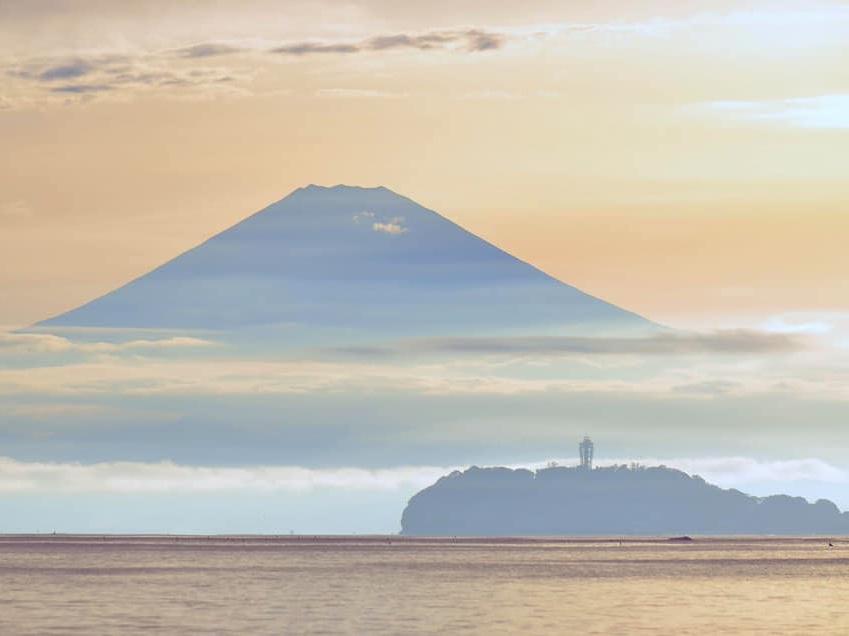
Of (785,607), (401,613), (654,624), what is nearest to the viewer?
(654,624)

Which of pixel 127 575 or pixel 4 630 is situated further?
pixel 127 575

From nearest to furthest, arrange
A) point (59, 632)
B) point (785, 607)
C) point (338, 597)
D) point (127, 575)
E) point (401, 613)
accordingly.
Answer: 1. point (59, 632)
2. point (401, 613)
3. point (785, 607)
4. point (338, 597)
5. point (127, 575)

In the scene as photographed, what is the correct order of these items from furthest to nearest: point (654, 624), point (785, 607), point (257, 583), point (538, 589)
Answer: point (257, 583), point (538, 589), point (785, 607), point (654, 624)

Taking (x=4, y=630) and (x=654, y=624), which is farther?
(x=654, y=624)

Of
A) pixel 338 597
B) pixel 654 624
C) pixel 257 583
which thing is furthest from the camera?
pixel 257 583

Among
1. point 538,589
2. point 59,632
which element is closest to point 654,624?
point 59,632

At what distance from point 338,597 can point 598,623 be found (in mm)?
32877

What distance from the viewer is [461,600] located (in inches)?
5492

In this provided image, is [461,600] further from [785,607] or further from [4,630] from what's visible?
[4,630]

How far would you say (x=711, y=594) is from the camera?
152250mm

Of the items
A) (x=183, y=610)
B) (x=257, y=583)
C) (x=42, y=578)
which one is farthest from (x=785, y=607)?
(x=42, y=578)

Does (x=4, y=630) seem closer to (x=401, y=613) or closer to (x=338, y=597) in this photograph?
(x=401, y=613)

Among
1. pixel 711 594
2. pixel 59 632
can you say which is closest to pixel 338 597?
pixel 711 594

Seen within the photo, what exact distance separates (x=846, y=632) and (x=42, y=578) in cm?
9002
